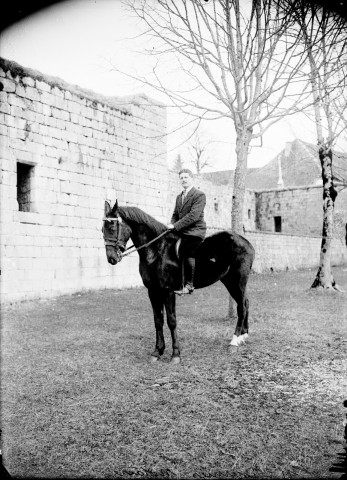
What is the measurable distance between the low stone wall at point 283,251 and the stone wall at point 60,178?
27.2 feet

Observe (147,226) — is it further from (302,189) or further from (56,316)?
(302,189)

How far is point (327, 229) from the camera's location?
41.0 feet

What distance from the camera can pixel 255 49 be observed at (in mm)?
7590

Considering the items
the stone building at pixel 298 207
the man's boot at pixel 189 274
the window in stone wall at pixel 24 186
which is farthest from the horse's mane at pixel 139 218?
the stone building at pixel 298 207

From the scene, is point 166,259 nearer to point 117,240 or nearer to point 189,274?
point 189,274

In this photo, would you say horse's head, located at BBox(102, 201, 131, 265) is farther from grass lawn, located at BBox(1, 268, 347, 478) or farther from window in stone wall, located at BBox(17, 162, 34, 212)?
window in stone wall, located at BBox(17, 162, 34, 212)

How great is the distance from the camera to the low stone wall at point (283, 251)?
66.7 ft

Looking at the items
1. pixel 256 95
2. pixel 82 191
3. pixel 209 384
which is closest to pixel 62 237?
pixel 82 191

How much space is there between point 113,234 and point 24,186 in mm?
6744

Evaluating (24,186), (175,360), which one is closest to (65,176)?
(24,186)

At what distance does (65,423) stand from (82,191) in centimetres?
910

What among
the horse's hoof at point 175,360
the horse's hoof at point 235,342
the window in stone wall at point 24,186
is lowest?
the horse's hoof at point 175,360

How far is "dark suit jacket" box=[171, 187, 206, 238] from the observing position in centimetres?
533

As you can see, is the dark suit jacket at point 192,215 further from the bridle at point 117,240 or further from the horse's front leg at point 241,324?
the horse's front leg at point 241,324
